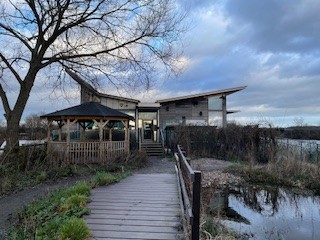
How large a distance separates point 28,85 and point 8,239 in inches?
533

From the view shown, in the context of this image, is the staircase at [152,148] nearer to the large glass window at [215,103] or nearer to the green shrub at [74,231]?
the large glass window at [215,103]

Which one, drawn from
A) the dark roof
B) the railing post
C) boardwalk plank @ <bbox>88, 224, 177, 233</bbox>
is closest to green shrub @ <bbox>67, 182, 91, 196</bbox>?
boardwalk plank @ <bbox>88, 224, 177, 233</bbox>

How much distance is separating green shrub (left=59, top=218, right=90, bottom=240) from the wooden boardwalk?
27 cm

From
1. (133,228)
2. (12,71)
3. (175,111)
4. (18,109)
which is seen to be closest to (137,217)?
(133,228)

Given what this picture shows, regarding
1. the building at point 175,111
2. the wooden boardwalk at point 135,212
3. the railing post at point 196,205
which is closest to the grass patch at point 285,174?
the wooden boardwalk at point 135,212

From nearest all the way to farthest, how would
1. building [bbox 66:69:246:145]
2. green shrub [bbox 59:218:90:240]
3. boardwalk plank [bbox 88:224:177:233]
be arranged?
green shrub [bbox 59:218:90:240]
boardwalk plank [bbox 88:224:177:233]
building [bbox 66:69:246:145]

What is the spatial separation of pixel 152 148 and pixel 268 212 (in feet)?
50.3

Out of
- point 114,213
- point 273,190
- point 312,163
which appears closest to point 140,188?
point 114,213

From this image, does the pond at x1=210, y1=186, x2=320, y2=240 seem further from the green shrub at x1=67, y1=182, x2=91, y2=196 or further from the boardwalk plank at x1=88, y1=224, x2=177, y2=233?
the green shrub at x1=67, y1=182, x2=91, y2=196

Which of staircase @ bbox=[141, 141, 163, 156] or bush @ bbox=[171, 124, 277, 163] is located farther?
staircase @ bbox=[141, 141, 163, 156]

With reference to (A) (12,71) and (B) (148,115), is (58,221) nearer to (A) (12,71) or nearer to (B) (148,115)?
(A) (12,71)

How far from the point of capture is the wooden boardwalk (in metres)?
5.68

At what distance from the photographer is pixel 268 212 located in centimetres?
1092

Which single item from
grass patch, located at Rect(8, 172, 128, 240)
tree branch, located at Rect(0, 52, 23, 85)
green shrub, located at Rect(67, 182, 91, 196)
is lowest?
grass patch, located at Rect(8, 172, 128, 240)
